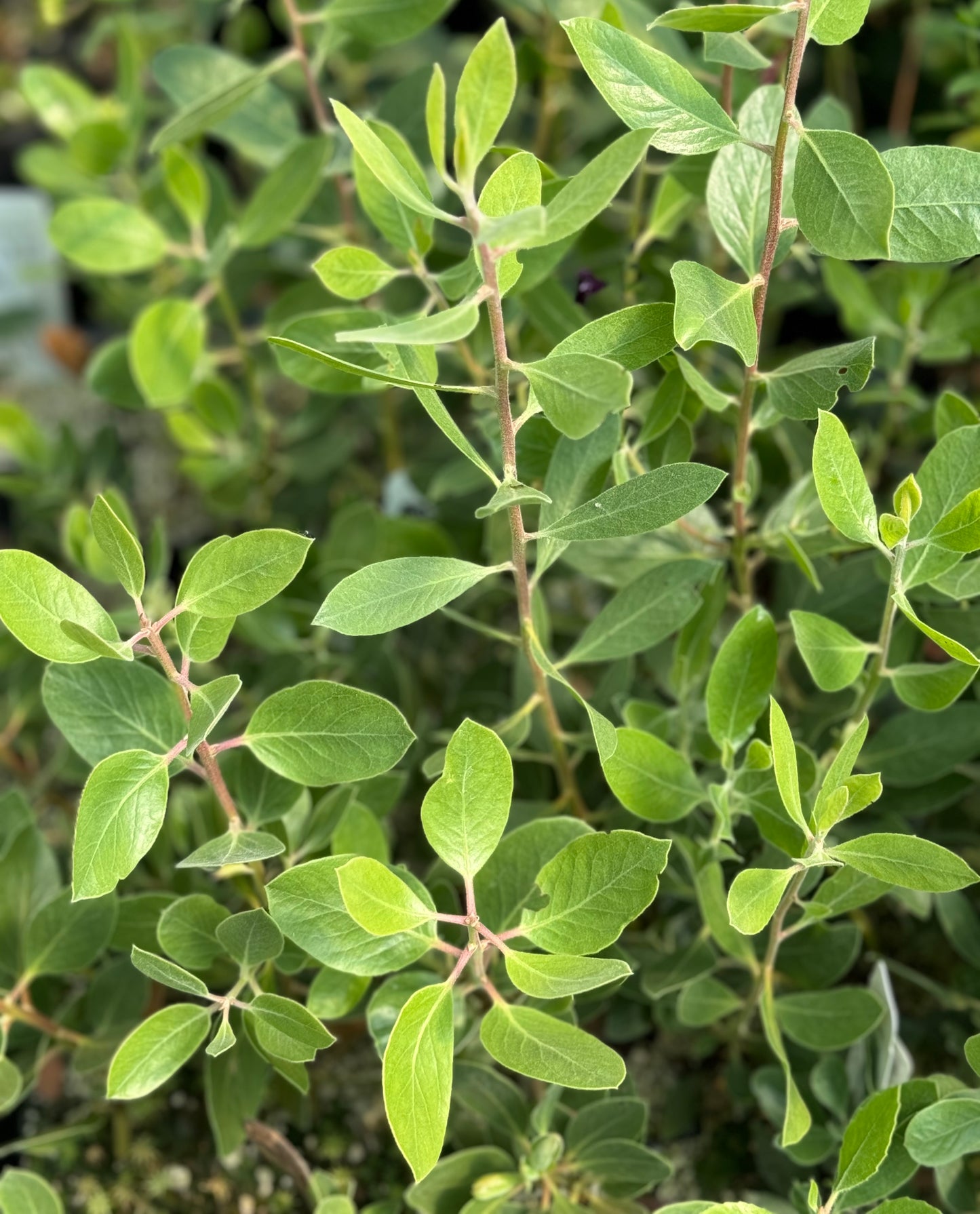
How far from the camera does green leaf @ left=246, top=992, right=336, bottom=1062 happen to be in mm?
571

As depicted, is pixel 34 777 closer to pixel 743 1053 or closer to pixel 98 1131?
pixel 98 1131

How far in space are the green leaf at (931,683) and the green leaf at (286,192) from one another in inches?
21.3

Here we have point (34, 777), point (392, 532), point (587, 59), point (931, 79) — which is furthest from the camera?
point (931, 79)

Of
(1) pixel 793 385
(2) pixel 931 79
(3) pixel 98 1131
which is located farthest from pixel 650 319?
(2) pixel 931 79

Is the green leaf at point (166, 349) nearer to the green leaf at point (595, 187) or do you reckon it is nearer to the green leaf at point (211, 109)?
the green leaf at point (211, 109)

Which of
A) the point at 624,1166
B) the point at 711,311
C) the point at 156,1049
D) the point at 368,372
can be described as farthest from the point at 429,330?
the point at 624,1166

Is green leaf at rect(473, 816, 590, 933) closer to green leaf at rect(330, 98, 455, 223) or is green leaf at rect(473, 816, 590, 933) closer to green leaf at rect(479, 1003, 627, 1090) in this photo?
green leaf at rect(479, 1003, 627, 1090)

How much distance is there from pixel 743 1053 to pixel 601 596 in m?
0.43

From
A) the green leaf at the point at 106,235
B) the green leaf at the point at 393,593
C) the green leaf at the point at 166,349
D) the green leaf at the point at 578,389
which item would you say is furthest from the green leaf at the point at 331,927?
the green leaf at the point at 106,235

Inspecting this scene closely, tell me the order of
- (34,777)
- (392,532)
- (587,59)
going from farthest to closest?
(34,777)
(392,532)
(587,59)

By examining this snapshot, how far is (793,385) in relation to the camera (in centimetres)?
61

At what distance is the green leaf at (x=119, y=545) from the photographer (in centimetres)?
53

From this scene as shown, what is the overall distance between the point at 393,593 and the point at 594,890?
169 mm

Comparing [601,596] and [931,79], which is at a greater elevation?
[931,79]
